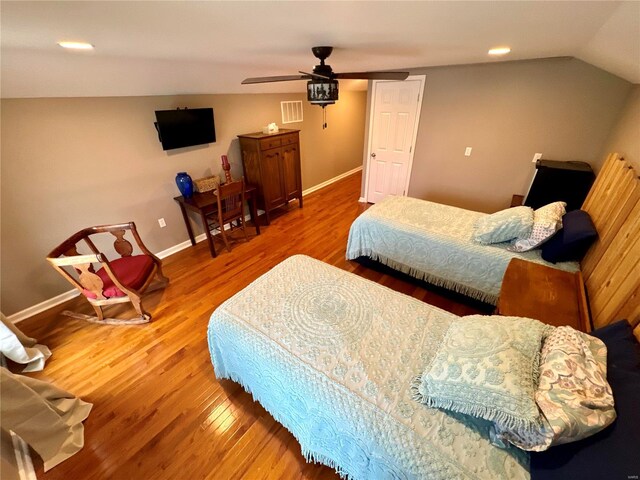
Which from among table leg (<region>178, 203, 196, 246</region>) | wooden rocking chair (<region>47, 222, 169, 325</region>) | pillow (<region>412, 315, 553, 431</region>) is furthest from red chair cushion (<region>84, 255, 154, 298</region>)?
pillow (<region>412, 315, 553, 431</region>)

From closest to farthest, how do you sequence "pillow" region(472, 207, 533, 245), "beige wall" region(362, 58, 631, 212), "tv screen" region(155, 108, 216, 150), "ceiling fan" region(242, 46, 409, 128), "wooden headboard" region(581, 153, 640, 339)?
"wooden headboard" region(581, 153, 640, 339) → "ceiling fan" region(242, 46, 409, 128) → "pillow" region(472, 207, 533, 245) → "beige wall" region(362, 58, 631, 212) → "tv screen" region(155, 108, 216, 150)

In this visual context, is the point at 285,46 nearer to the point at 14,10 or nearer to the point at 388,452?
the point at 14,10

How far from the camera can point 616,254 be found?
1366mm

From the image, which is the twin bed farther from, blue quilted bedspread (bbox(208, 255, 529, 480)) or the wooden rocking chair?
the wooden rocking chair

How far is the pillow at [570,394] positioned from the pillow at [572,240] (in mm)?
1023

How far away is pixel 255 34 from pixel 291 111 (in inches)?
121

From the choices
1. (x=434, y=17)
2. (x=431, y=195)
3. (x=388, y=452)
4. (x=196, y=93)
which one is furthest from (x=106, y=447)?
(x=431, y=195)

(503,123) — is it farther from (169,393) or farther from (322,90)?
(169,393)

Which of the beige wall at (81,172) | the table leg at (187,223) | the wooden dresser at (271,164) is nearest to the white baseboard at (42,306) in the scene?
the beige wall at (81,172)

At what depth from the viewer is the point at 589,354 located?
964 millimetres

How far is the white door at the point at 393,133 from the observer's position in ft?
11.8

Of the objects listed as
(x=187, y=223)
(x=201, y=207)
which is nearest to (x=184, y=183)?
(x=201, y=207)

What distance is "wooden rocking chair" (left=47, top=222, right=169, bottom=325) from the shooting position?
1956 mm

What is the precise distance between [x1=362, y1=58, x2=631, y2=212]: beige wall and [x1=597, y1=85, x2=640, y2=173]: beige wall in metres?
0.17
